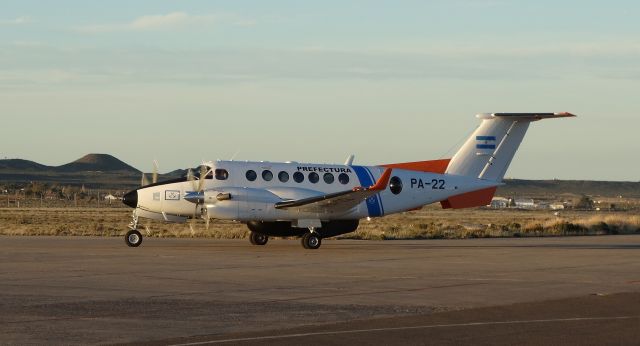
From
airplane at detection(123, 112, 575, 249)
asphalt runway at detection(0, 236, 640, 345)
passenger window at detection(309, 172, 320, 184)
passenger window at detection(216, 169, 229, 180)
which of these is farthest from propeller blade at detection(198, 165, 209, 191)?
passenger window at detection(309, 172, 320, 184)

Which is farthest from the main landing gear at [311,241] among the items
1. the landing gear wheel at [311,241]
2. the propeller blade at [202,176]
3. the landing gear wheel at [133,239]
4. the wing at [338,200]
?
the landing gear wheel at [133,239]

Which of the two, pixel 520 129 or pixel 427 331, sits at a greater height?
pixel 520 129

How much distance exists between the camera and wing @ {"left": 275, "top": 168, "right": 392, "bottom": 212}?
29.9 m

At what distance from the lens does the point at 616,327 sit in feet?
45.3

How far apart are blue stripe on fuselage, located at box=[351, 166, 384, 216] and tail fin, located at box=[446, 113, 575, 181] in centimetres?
281

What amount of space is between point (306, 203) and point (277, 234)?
2.16 m

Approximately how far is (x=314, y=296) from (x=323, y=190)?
48.6ft

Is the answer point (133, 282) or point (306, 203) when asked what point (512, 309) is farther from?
point (306, 203)

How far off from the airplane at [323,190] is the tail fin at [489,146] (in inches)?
1.3

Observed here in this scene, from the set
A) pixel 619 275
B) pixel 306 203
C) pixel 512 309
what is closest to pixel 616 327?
pixel 512 309

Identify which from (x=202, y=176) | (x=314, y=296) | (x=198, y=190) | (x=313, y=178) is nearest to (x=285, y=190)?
(x=313, y=178)

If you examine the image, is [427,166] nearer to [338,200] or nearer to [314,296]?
[338,200]

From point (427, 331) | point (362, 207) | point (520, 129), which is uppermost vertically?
point (520, 129)

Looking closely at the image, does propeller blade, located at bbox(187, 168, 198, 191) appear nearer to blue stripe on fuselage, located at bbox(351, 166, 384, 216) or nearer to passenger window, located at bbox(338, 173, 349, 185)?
passenger window, located at bbox(338, 173, 349, 185)
